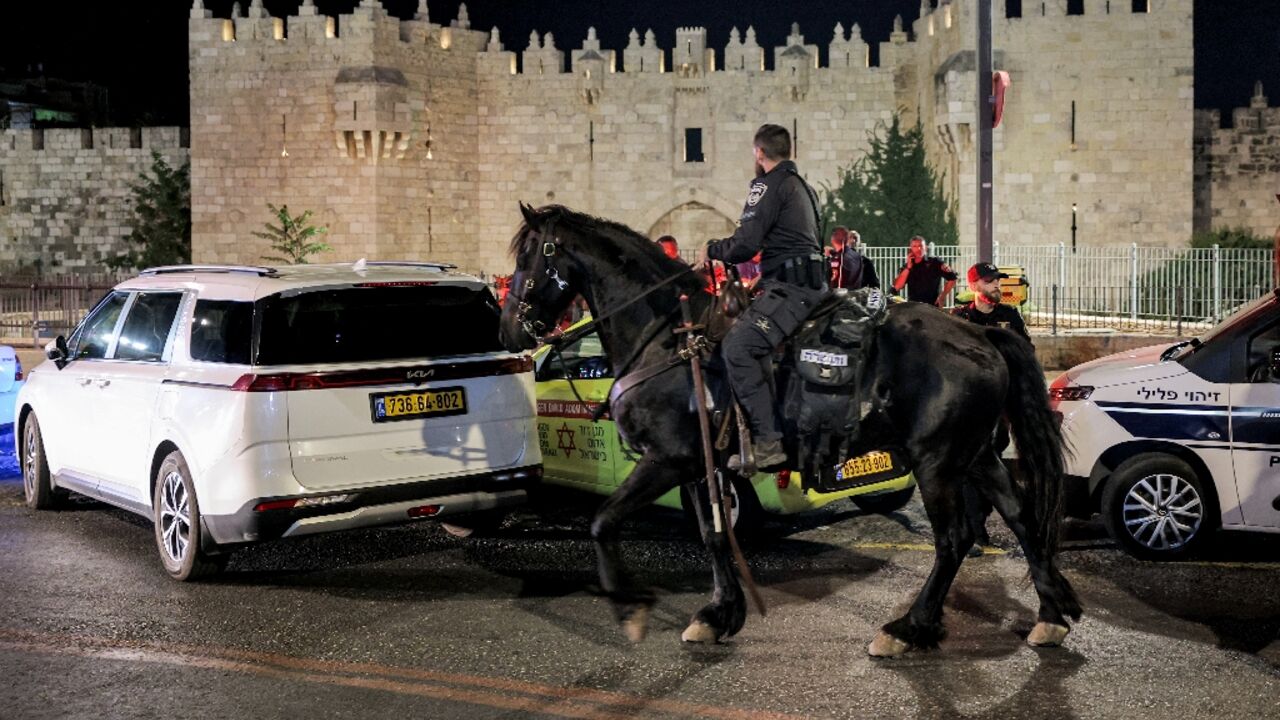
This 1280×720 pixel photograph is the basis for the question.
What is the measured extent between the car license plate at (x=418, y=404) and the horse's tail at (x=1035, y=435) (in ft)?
9.12

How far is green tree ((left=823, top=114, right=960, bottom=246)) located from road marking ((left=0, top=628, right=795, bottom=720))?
26.0 m

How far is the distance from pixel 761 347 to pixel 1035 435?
1289 millimetres

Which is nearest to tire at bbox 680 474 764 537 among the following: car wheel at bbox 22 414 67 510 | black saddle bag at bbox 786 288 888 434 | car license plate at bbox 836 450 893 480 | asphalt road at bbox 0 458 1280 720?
asphalt road at bbox 0 458 1280 720

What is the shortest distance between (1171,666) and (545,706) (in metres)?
2.43

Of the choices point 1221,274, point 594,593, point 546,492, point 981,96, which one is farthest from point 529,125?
point 594,593

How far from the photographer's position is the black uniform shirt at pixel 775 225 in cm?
589

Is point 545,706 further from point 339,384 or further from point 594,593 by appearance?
point 339,384

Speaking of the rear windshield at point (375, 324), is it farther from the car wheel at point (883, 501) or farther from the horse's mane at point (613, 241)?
the car wheel at point (883, 501)

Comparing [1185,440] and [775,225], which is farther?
[1185,440]

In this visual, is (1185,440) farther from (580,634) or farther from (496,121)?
(496,121)

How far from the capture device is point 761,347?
225 inches

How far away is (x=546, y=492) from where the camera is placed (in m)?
8.91

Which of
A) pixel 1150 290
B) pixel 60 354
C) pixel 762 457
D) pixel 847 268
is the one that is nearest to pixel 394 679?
pixel 762 457

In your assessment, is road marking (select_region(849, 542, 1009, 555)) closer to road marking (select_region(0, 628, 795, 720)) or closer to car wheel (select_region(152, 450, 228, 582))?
road marking (select_region(0, 628, 795, 720))
